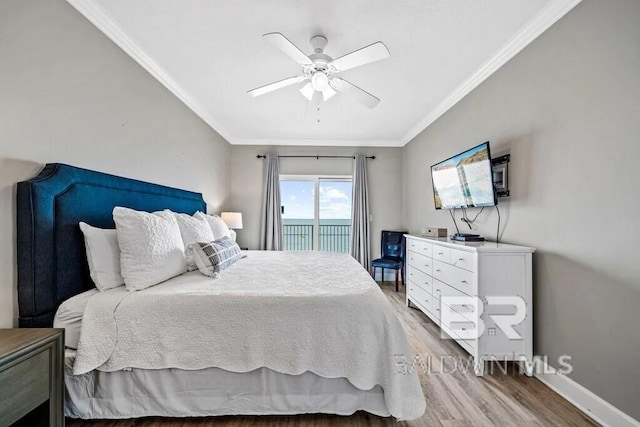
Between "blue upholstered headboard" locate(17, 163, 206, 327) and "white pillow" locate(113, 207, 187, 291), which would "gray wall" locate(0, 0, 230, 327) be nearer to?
"blue upholstered headboard" locate(17, 163, 206, 327)

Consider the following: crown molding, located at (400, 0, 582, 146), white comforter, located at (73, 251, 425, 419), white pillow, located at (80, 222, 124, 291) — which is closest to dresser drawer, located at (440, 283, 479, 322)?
white comforter, located at (73, 251, 425, 419)

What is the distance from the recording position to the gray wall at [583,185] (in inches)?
60.4

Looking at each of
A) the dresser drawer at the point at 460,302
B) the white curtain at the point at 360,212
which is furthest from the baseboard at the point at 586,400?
the white curtain at the point at 360,212

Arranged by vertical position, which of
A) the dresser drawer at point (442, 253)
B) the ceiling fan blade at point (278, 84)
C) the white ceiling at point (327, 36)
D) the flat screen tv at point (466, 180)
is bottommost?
the dresser drawer at point (442, 253)

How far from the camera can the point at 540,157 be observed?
83.5 inches

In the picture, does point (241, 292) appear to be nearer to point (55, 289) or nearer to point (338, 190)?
point (55, 289)

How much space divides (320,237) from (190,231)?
3.28 metres

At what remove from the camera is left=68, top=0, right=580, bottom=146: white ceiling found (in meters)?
1.96

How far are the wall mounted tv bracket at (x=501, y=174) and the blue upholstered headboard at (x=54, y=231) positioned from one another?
3184mm

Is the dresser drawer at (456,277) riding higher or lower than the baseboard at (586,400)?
higher

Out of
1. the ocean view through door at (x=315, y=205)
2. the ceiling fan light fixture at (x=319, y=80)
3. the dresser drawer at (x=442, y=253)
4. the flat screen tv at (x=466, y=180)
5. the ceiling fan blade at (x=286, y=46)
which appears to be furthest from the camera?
the ocean view through door at (x=315, y=205)

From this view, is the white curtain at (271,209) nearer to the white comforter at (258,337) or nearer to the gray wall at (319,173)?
the gray wall at (319,173)

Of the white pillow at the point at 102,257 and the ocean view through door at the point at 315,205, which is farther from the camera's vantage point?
the ocean view through door at the point at 315,205

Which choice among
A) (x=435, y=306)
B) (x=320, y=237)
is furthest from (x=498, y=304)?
(x=320, y=237)
